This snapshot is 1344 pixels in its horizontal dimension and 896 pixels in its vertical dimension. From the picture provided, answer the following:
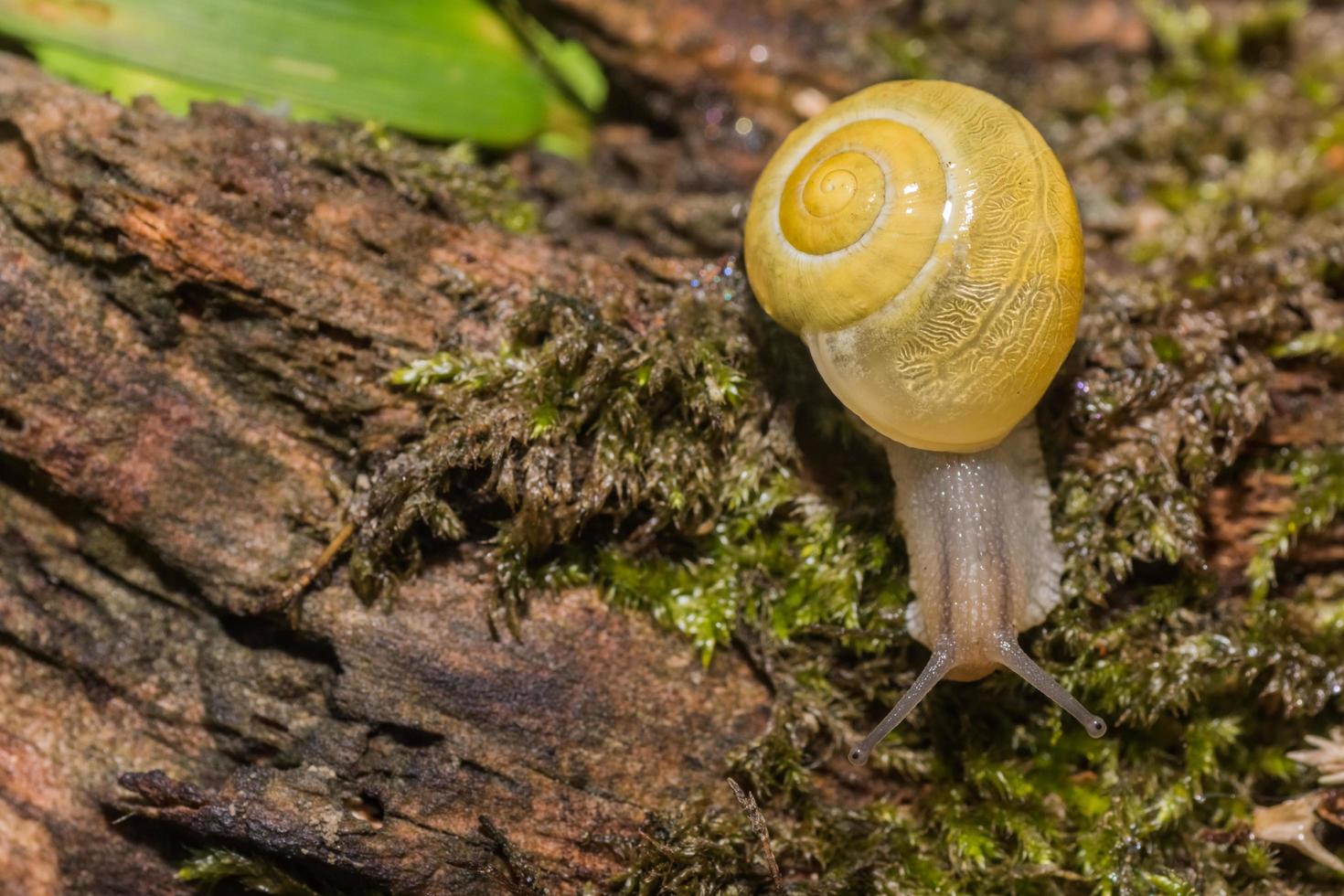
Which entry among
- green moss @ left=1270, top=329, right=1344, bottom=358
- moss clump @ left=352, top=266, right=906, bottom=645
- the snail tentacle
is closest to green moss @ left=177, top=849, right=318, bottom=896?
moss clump @ left=352, top=266, right=906, bottom=645

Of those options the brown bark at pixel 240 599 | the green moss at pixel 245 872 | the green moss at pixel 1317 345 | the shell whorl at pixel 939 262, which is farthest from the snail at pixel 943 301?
the green moss at pixel 245 872

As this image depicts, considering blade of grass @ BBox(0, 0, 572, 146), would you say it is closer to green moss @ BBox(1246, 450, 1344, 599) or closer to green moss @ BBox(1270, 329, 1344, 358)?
green moss @ BBox(1270, 329, 1344, 358)

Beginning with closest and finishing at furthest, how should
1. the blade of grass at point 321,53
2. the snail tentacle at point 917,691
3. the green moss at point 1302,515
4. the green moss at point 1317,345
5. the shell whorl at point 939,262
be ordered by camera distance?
the shell whorl at point 939,262
the snail tentacle at point 917,691
the green moss at point 1302,515
the green moss at point 1317,345
the blade of grass at point 321,53

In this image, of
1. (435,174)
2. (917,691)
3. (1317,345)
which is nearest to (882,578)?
(917,691)

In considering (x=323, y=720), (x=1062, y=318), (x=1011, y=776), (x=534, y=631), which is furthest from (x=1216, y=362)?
(x=323, y=720)

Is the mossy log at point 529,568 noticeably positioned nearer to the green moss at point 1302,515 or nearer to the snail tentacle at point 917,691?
the green moss at point 1302,515

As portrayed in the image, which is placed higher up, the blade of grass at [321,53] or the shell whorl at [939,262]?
the blade of grass at [321,53]

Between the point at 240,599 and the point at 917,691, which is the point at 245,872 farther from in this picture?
the point at 917,691

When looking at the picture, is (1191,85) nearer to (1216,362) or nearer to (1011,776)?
(1216,362)
